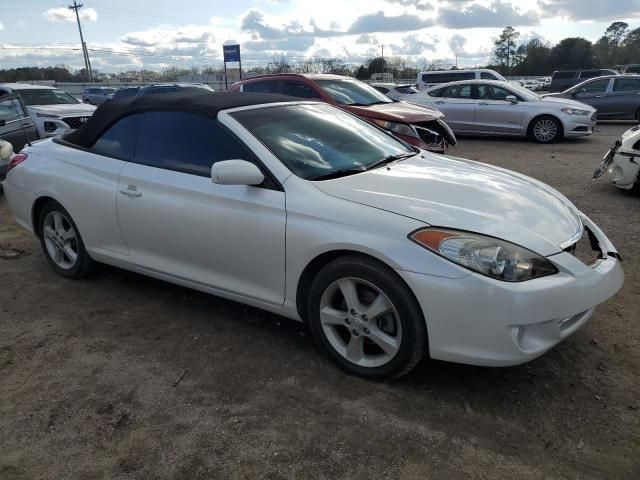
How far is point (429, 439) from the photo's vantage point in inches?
100.0

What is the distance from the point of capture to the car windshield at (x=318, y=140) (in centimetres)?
337

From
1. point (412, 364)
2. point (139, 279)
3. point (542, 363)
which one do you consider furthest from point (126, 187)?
point (542, 363)

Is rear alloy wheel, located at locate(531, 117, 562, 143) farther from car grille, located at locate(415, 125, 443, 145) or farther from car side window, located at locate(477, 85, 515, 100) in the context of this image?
car grille, located at locate(415, 125, 443, 145)

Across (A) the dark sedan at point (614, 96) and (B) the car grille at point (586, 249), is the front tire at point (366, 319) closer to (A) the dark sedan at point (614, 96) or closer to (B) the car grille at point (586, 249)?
(B) the car grille at point (586, 249)

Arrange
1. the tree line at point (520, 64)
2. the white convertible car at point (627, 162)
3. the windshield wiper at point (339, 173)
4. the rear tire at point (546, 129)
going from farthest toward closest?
1. the tree line at point (520, 64)
2. the rear tire at point (546, 129)
3. the white convertible car at point (627, 162)
4. the windshield wiper at point (339, 173)

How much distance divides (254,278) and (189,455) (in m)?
1.15

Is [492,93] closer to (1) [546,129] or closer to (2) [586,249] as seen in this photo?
(1) [546,129]

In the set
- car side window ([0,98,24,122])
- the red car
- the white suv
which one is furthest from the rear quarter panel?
the white suv

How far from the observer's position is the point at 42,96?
11789 millimetres

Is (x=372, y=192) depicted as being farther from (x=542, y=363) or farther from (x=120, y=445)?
(x=120, y=445)

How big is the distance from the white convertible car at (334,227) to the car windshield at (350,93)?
5.17m

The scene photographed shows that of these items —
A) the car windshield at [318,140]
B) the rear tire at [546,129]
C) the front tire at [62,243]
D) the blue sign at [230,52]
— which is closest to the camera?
the car windshield at [318,140]

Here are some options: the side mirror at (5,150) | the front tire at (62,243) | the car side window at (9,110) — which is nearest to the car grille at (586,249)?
the front tire at (62,243)

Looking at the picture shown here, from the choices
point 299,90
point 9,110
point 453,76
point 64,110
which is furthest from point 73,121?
point 453,76
